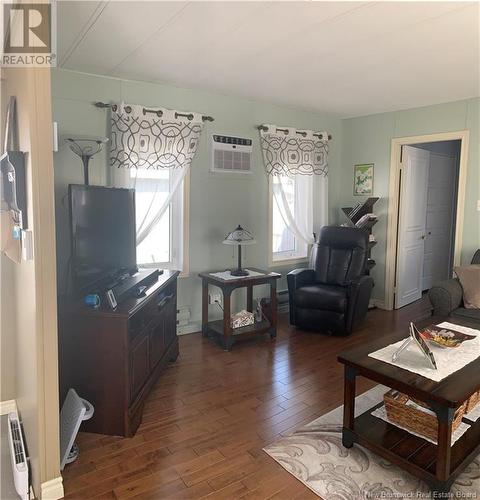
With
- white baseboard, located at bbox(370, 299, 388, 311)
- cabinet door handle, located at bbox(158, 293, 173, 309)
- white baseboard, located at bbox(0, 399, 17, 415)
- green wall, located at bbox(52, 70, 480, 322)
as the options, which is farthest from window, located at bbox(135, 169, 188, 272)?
white baseboard, located at bbox(370, 299, 388, 311)

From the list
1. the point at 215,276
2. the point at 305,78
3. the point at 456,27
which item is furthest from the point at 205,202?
the point at 456,27

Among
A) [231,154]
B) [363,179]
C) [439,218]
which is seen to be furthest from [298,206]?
[439,218]

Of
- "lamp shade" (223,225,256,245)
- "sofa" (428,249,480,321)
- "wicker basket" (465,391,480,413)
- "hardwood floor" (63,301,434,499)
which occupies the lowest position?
"hardwood floor" (63,301,434,499)

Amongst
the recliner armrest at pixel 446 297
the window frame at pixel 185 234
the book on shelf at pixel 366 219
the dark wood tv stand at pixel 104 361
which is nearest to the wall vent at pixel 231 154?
the window frame at pixel 185 234

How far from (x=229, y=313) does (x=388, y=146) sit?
2.92 meters

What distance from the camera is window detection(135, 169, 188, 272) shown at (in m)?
3.82

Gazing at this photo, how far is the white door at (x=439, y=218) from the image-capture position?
577 cm

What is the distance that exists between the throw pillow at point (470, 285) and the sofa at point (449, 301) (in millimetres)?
41

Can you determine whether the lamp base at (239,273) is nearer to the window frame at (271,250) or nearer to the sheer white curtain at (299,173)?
the window frame at (271,250)

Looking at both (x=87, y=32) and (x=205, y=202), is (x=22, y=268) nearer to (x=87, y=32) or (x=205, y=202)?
(x=87, y=32)

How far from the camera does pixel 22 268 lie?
2.16 meters

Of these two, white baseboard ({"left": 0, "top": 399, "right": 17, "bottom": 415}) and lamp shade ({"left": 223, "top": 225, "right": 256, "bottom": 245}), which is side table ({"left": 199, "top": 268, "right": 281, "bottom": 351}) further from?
white baseboard ({"left": 0, "top": 399, "right": 17, "bottom": 415})

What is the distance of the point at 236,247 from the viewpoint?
176 inches

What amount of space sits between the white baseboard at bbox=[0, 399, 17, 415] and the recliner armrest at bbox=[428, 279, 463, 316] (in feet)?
11.2
